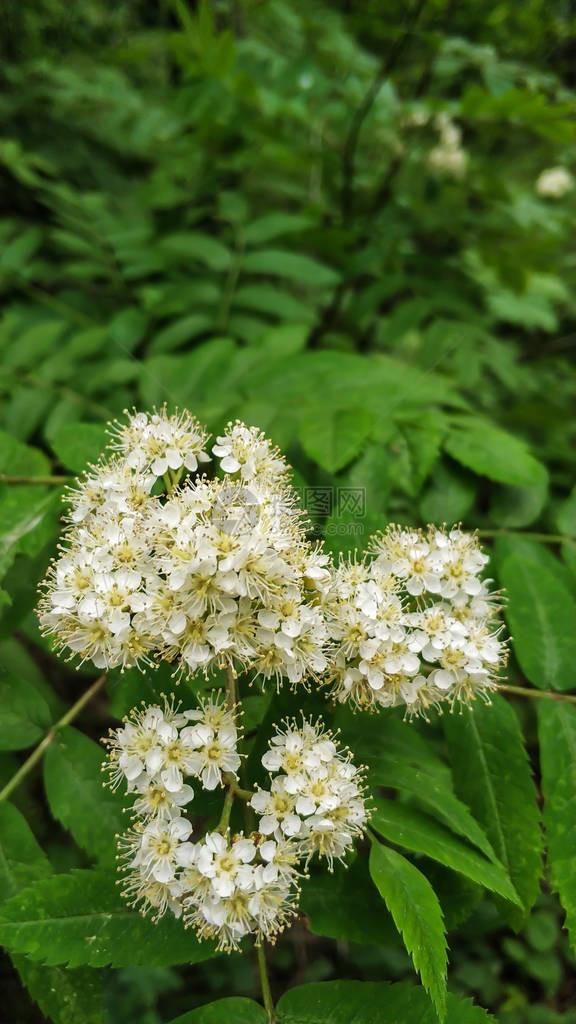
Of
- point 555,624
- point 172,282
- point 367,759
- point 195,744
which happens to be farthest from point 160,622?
point 172,282

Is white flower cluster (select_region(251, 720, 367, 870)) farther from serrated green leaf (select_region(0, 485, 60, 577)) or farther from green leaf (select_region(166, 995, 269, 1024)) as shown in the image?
serrated green leaf (select_region(0, 485, 60, 577))

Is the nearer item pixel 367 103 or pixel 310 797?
pixel 310 797

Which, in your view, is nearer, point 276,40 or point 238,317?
point 238,317

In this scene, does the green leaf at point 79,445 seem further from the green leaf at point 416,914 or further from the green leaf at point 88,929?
the green leaf at point 416,914

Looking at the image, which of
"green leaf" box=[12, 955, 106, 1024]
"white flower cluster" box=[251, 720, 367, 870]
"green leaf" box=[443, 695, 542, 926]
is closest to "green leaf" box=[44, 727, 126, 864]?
"green leaf" box=[12, 955, 106, 1024]

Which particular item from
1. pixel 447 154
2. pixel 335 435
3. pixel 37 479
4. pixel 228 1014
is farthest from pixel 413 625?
pixel 447 154

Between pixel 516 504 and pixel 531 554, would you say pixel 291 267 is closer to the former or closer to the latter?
pixel 516 504

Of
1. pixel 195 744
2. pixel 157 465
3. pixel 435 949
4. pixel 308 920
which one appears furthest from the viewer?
pixel 157 465

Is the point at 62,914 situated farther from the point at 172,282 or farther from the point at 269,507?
the point at 172,282
